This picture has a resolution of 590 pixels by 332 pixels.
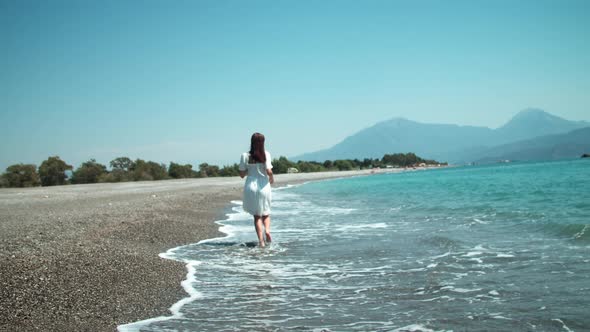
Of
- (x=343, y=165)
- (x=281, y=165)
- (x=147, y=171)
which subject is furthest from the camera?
(x=343, y=165)

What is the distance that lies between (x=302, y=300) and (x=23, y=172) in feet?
178

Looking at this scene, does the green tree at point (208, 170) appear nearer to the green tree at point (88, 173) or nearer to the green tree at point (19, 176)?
the green tree at point (88, 173)

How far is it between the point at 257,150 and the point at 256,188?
2.50ft

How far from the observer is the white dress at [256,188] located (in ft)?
28.0

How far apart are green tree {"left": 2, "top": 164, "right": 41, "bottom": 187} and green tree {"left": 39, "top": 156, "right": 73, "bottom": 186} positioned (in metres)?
2.15

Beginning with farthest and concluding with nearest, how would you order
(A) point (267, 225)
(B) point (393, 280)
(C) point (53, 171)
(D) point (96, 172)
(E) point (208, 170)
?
(E) point (208, 170) → (D) point (96, 172) → (C) point (53, 171) → (A) point (267, 225) → (B) point (393, 280)

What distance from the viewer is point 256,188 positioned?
858cm

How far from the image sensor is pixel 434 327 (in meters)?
3.87

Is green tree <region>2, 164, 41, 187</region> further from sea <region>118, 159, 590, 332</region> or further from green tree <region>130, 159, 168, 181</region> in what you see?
sea <region>118, 159, 590, 332</region>

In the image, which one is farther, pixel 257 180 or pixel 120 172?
pixel 120 172

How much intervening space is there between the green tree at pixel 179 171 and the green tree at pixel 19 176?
2323 centimetres

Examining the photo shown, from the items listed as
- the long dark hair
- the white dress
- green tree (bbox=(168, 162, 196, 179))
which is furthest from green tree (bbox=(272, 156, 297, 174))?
the long dark hair

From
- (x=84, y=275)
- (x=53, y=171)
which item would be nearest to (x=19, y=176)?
(x=53, y=171)

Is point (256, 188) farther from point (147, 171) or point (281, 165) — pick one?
point (281, 165)
